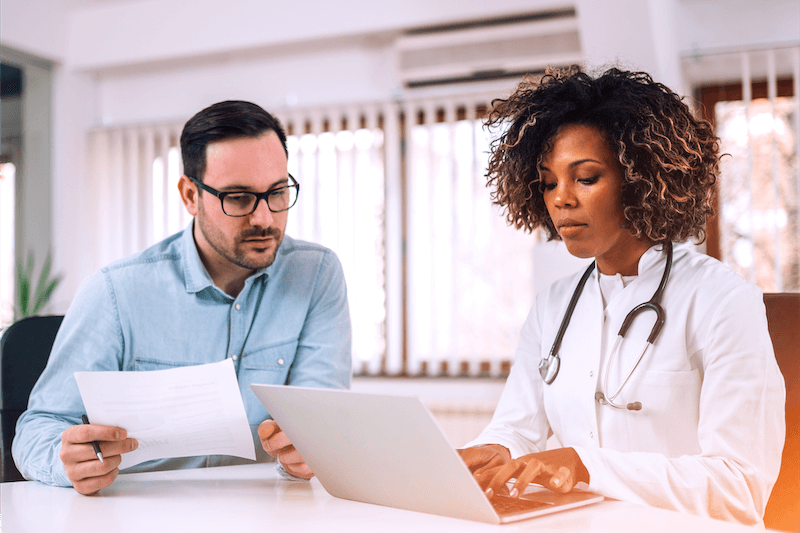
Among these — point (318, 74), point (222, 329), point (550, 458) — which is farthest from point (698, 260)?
point (318, 74)

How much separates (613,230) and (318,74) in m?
3.59

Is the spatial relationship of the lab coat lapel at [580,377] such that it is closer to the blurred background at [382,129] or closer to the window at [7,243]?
the blurred background at [382,129]

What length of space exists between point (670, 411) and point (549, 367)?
0.28 meters

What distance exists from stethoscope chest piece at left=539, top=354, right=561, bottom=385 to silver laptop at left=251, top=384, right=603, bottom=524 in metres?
0.39

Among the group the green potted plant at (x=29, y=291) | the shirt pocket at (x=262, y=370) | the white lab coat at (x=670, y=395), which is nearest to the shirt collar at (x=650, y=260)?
the white lab coat at (x=670, y=395)

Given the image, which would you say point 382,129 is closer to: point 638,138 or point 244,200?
point 244,200

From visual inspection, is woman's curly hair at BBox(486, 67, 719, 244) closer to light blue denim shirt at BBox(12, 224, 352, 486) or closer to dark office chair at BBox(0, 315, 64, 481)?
light blue denim shirt at BBox(12, 224, 352, 486)

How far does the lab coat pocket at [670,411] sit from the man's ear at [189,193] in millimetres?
1183

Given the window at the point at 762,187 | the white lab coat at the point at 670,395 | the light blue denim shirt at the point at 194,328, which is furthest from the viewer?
the window at the point at 762,187

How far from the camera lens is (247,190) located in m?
1.74

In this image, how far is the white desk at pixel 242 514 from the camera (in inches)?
39.0

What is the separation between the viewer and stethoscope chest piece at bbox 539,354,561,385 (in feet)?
5.09

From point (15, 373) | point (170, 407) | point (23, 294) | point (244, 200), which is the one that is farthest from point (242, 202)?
point (23, 294)

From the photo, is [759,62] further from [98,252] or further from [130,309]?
[98,252]
